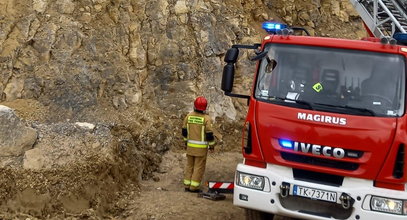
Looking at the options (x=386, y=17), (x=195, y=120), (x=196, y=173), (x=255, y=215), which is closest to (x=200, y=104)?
(x=195, y=120)

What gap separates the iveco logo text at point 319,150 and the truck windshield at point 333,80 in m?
0.43

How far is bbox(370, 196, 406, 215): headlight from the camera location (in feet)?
17.0

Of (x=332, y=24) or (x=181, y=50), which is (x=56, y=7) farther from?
(x=332, y=24)

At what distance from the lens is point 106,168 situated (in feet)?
24.6

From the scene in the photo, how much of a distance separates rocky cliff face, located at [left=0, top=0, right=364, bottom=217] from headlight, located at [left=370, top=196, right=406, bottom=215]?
3.69 m

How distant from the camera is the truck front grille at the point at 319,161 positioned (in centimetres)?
539

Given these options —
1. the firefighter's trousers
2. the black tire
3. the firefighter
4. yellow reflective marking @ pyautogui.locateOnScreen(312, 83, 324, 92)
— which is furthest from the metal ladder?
the black tire

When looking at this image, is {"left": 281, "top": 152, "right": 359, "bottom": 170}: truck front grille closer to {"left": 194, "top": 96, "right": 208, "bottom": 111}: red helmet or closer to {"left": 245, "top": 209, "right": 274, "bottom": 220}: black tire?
{"left": 245, "top": 209, "right": 274, "bottom": 220}: black tire

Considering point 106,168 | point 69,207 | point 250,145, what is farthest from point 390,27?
point 69,207

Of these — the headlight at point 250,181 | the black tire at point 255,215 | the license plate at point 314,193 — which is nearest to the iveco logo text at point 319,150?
the license plate at point 314,193

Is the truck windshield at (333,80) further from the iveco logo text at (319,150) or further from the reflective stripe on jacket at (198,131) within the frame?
the reflective stripe on jacket at (198,131)

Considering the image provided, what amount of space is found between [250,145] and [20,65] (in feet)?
18.7

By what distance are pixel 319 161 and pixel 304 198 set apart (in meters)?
0.44

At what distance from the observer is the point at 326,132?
5418 mm
